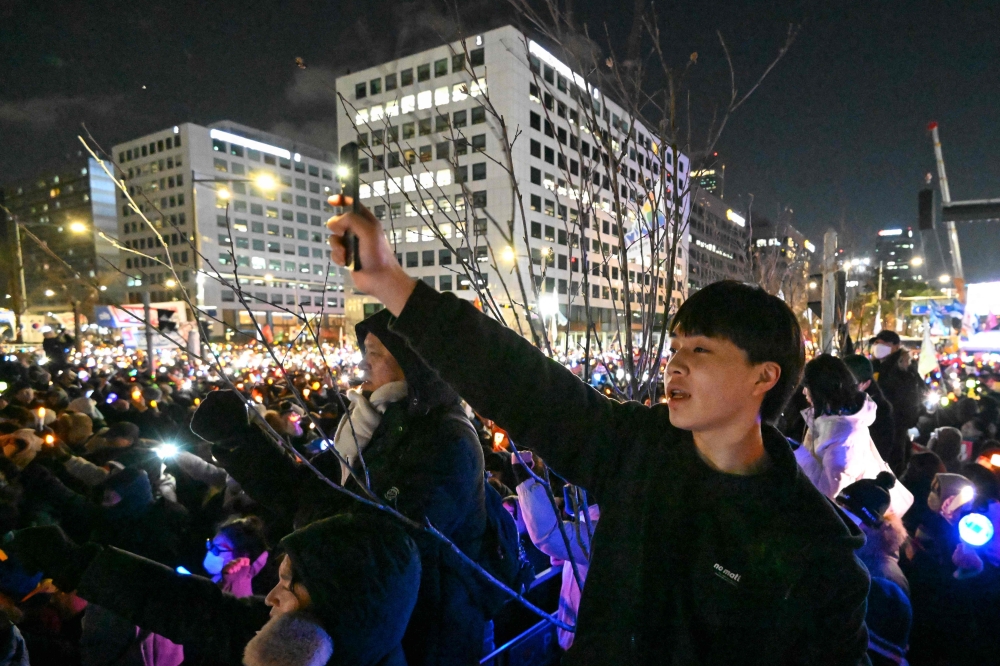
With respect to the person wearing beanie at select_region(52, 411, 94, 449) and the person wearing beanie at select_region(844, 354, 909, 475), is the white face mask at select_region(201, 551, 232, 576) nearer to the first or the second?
the person wearing beanie at select_region(52, 411, 94, 449)

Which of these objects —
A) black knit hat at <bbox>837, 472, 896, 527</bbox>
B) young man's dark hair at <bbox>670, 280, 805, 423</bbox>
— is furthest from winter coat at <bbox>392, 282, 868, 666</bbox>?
black knit hat at <bbox>837, 472, 896, 527</bbox>

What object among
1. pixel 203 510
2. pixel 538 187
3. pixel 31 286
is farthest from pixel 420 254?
pixel 203 510

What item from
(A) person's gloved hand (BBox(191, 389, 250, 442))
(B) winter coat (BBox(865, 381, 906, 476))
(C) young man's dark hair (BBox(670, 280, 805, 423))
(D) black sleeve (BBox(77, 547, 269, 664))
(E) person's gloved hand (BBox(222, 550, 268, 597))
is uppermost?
(C) young man's dark hair (BBox(670, 280, 805, 423))

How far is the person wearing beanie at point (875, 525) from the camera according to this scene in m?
3.05

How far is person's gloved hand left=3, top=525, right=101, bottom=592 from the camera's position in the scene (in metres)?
1.72

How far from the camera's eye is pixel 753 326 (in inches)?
56.0

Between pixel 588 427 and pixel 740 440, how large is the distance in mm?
395

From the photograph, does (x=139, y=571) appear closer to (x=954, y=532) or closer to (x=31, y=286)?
(x=954, y=532)

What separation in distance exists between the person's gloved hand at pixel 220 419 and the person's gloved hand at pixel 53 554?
1.92 feet

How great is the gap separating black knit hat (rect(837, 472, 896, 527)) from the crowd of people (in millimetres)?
13

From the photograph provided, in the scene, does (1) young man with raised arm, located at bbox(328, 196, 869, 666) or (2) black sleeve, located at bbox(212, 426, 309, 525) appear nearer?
(1) young man with raised arm, located at bbox(328, 196, 869, 666)

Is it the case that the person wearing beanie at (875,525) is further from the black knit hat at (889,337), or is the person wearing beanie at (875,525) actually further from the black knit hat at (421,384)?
the black knit hat at (889,337)

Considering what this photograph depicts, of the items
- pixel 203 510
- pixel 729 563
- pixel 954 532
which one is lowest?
pixel 203 510

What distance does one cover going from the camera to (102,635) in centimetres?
305
